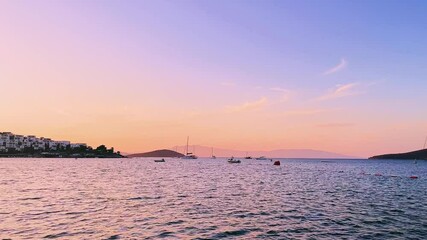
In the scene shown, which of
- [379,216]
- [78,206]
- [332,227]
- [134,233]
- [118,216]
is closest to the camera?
[134,233]

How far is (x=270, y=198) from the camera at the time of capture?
5991cm

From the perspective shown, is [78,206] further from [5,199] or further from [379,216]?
[379,216]

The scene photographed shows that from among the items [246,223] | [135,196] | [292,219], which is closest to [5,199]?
[135,196]

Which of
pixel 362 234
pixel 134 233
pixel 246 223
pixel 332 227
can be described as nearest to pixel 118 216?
pixel 134 233

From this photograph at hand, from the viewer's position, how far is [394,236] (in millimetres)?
33344

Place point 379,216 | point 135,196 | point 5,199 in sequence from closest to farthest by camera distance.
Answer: point 379,216, point 5,199, point 135,196

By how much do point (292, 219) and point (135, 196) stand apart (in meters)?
29.4

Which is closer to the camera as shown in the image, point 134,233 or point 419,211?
point 134,233

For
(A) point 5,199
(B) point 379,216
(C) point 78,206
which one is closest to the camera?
(B) point 379,216

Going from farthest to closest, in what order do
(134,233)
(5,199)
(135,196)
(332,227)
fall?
(135,196) < (5,199) < (332,227) < (134,233)

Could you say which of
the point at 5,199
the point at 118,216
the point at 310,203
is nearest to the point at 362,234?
the point at 310,203

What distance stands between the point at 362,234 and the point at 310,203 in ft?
68.9

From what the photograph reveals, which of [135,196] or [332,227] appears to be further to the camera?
[135,196]

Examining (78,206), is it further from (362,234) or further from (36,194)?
(362,234)
